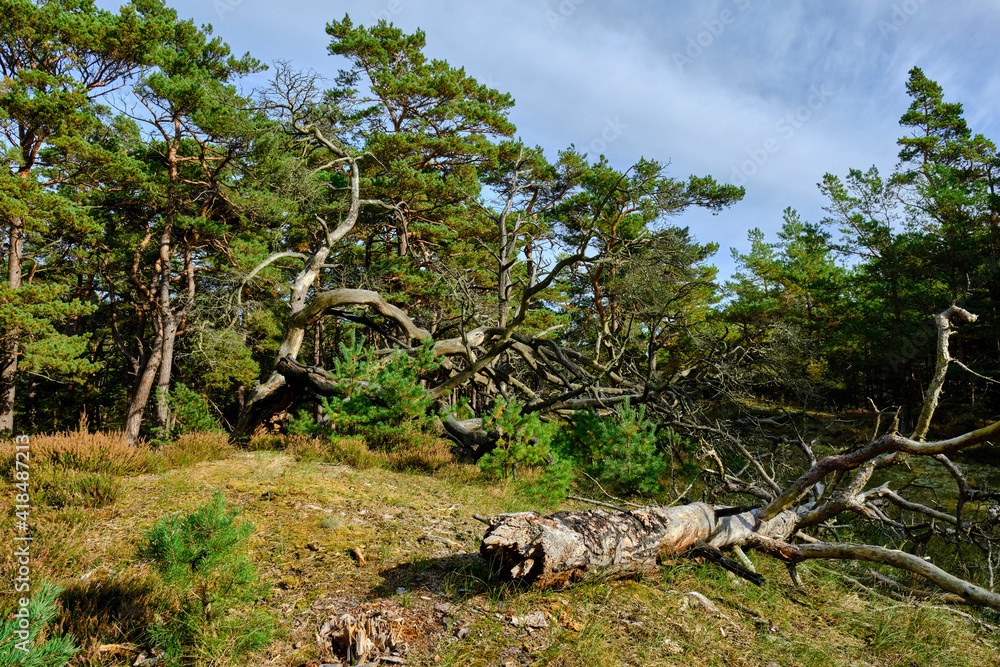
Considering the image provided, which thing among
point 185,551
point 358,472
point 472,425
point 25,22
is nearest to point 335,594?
point 185,551

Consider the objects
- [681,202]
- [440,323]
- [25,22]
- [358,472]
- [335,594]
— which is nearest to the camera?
[335,594]

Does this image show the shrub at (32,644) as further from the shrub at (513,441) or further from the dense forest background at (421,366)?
the shrub at (513,441)

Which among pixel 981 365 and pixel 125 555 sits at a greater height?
pixel 981 365

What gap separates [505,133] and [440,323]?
8446 millimetres

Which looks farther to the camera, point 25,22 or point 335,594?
point 25,22

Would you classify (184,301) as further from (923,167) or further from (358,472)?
(923,167)

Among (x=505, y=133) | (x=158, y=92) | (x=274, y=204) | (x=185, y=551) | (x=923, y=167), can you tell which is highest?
Answer: (x=923, y=167)

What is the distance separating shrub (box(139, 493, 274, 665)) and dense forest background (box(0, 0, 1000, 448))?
201 inches

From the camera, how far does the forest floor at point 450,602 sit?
2713mm

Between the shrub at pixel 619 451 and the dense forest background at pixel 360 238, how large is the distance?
2.84ft

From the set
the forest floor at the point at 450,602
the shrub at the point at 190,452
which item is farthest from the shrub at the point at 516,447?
the shrub at the point at 190,452

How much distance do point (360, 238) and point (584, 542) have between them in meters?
16.3

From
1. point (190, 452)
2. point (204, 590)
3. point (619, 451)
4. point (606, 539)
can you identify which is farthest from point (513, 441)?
point (204, 590)

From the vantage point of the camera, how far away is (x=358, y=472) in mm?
6129
